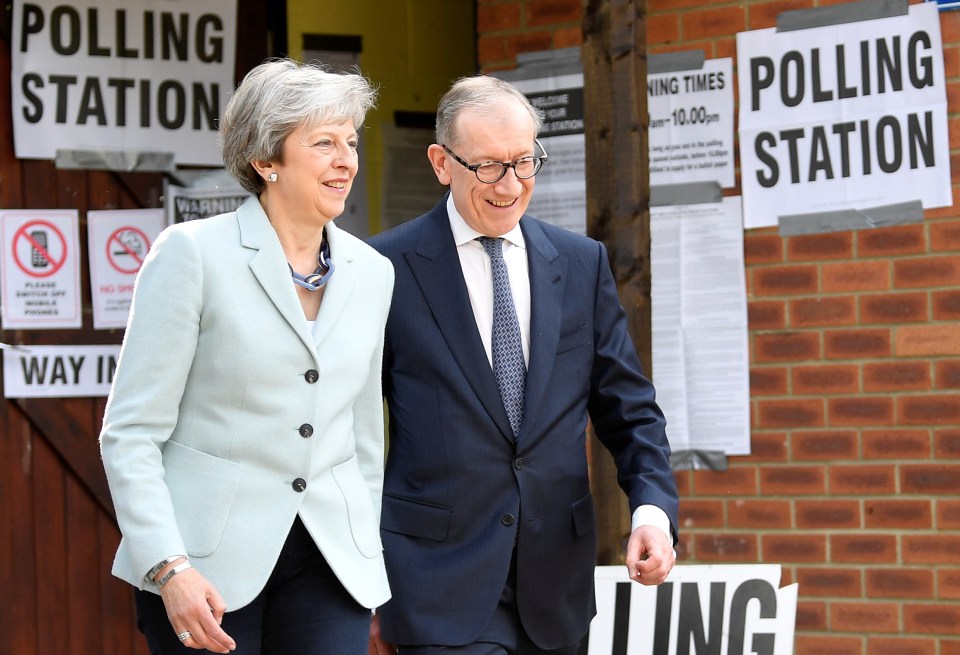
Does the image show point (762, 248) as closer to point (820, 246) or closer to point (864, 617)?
point (820, 246)

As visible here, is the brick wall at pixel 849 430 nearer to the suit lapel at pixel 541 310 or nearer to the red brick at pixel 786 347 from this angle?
the red brick at pixel 786 347

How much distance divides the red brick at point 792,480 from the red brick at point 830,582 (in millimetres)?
286

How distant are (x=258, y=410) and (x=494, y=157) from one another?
0.93 m

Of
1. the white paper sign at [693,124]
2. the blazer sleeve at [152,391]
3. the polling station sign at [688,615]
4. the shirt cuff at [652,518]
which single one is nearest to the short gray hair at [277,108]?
the blazer sleeve at [152,391]

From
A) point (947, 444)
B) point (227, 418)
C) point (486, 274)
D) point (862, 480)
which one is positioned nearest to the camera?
point (227, 418)

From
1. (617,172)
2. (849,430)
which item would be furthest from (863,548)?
(617,172)

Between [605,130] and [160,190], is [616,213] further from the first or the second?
[160,190]

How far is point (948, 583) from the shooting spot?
5000mm

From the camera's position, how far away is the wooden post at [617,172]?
4109 mm

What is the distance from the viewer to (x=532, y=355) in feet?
10.9

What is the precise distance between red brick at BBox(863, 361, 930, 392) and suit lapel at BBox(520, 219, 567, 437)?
79.9 inches

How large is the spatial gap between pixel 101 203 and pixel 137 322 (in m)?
3.29

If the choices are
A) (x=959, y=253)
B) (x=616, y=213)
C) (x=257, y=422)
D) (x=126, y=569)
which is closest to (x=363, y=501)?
(x=257, y=422)

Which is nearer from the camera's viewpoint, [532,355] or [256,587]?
[256,587]
